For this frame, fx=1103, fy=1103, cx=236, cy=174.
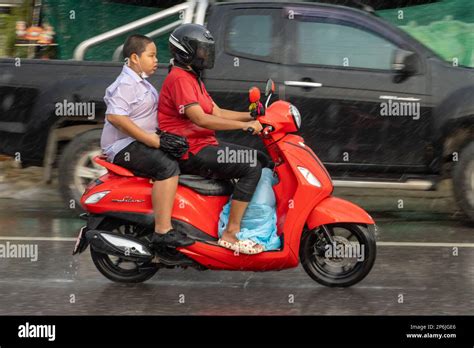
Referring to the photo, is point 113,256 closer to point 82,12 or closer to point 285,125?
point 285,125

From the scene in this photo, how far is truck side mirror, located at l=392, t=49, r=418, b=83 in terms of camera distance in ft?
33.8

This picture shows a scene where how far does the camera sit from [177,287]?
26.1ft

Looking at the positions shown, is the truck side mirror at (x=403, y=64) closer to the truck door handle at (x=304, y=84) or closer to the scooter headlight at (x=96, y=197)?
the truck door handle at (x=304, y=84)

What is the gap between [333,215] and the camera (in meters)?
7.62

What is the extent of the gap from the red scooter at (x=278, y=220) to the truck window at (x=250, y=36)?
2.92m

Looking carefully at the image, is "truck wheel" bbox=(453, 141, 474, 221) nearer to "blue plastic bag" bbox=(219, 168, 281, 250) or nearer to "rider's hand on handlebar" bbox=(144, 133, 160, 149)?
"blue plastic bag" bbox=(219, 168, 281, 250)

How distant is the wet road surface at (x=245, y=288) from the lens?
24.2 feet

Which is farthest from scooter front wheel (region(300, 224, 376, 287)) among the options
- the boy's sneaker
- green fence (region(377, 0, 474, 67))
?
green fence (region(377, 0, 474, 67))

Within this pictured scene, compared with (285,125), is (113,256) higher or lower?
lower

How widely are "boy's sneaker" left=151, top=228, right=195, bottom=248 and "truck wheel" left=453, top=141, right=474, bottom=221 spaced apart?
368cm

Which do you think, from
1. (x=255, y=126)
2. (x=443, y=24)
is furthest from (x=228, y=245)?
(x=443, y=24)

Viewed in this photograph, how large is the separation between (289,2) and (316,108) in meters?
1.06
